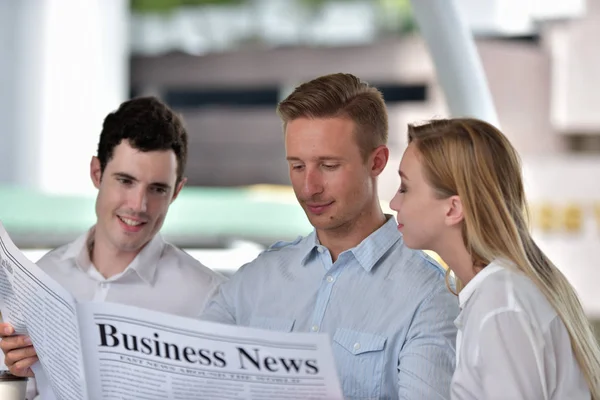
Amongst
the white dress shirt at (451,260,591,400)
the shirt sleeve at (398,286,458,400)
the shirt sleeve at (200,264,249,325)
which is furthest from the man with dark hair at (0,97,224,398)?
the white dress shirt at (451,260,591,400)

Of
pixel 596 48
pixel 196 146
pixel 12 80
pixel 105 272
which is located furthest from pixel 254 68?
pixel 105 272

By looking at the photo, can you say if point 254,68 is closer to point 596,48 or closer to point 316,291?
point 596,48

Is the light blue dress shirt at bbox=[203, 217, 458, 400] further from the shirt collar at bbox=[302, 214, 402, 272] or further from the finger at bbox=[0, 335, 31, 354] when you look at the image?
the finger at bbox=[0, 335, 31, 354]

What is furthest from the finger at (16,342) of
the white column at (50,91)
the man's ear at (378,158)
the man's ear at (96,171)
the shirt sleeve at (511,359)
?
the white column at (50,91)

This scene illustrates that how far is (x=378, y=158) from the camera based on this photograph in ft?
6.13

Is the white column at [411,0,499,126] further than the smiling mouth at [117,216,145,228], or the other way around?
the white column at [411,0,499,126]

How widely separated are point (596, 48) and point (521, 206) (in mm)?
13890

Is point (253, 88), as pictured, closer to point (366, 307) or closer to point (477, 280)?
point (366, 307)

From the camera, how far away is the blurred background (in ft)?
45.9

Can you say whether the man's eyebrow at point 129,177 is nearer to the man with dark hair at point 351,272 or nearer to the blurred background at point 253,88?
the man with dark hair at point 351,272

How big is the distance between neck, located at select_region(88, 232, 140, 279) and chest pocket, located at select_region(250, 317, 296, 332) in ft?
1.37

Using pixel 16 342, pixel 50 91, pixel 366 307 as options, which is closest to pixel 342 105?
pixel 366 307

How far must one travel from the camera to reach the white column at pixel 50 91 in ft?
64.3

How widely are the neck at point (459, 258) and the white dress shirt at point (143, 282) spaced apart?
0.75 m
